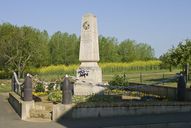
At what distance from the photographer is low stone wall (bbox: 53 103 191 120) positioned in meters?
13.9

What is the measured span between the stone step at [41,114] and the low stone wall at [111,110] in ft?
1.67

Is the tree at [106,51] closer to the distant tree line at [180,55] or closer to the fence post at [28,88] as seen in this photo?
the distant tree line at [180,55]

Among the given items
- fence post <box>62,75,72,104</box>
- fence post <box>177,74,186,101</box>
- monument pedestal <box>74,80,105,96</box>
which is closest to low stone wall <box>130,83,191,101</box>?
fence post <box>177,74,186,101</box>

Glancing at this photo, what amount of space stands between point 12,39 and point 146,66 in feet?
108

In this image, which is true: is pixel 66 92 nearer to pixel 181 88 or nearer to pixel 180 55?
pixel 181 88

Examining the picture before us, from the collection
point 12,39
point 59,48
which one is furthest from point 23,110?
point 59,48

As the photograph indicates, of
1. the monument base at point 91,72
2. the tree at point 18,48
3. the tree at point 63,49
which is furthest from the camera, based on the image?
the tree at point 63,49

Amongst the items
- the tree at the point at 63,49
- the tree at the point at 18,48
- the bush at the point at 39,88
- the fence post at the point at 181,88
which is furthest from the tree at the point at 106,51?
the fence post at the point at 181,88

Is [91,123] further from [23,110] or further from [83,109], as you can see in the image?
[23,110]

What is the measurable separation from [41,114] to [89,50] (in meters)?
6.26

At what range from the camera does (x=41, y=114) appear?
14.6m

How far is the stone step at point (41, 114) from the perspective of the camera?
47.1 feet

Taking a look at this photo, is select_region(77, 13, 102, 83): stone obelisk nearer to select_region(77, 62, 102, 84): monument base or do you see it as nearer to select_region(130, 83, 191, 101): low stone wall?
select_region(77, 62, 102, 84): monument base

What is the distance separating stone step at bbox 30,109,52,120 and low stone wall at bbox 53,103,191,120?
51 centimetres
